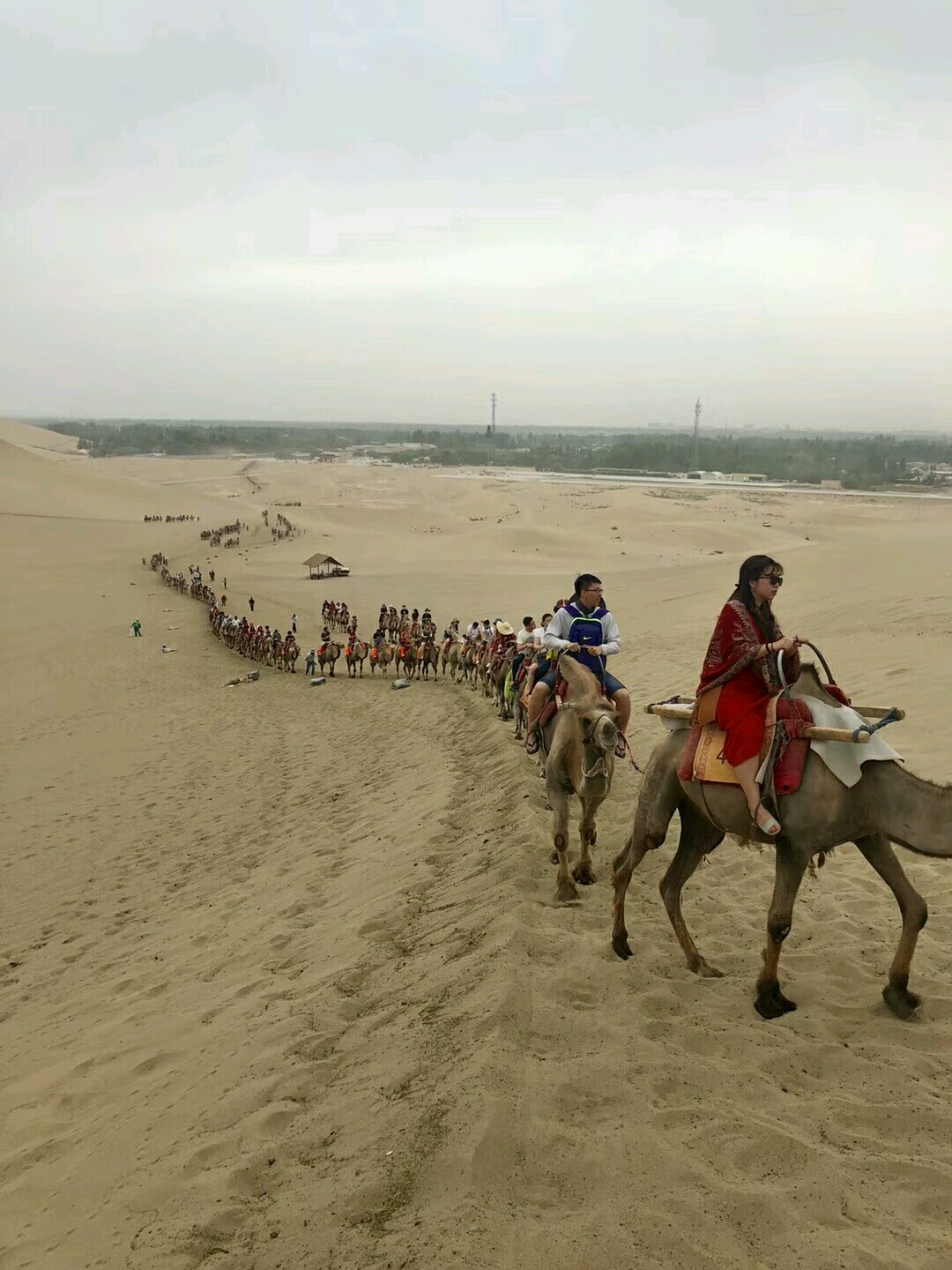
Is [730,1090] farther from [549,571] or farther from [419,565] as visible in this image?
[419,565]

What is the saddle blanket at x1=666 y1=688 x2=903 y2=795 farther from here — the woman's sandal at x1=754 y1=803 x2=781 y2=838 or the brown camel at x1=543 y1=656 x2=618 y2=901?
the brown camel at x1=543 y1=656 x2=618 y2=901

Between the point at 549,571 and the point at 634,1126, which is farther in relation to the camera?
the point at 549,571

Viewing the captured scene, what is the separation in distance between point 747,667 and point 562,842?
272cm

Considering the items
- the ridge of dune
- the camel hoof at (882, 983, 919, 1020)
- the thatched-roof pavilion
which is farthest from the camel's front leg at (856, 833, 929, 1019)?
the ridge of dune

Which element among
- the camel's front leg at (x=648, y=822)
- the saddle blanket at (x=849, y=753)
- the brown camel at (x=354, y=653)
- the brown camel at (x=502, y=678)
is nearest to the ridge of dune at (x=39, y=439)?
the brown camel at (x=354, y=653)

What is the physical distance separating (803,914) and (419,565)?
47.3 m

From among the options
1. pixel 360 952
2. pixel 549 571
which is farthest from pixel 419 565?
pixel 360 952

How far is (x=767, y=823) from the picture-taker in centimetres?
541

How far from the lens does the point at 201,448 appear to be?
195 meters

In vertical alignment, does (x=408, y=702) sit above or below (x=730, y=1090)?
below

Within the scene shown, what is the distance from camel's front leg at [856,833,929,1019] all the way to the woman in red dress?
92cm

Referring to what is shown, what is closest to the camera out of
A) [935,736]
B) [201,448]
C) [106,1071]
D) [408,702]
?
[106,1071]

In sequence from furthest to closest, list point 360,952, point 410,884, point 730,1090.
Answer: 1. point 410,884
2. point 360,952
3. point 730,1090

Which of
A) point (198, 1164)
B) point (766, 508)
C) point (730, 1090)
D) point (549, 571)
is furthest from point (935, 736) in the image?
point (766, 508)
